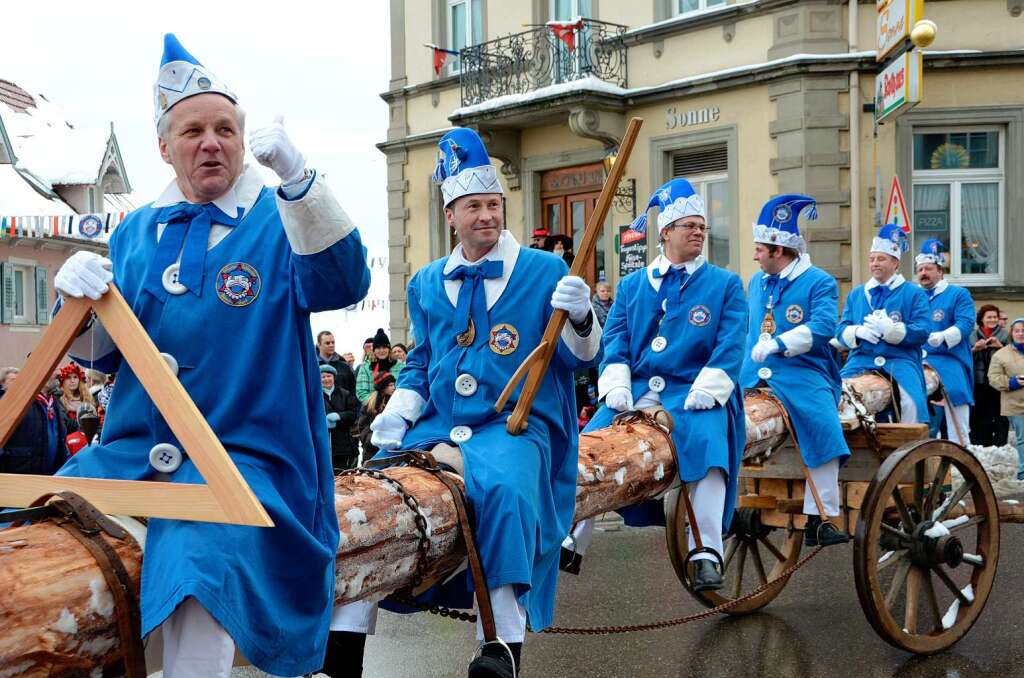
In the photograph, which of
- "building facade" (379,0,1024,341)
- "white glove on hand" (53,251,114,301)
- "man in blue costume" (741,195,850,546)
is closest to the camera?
"white glove on hand" (53,251,114,301)

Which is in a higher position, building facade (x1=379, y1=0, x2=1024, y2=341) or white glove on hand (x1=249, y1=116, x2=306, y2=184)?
building facade (x1=379, y1=0, x2=1024, y2=341)

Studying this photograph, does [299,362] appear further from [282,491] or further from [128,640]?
[128,640]

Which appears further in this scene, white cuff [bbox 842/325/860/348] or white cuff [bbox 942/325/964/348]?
white cuff [bbox 942/325/964/348]

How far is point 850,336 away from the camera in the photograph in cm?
888

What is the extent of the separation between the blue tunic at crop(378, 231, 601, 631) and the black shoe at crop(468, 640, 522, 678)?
19 centimetres

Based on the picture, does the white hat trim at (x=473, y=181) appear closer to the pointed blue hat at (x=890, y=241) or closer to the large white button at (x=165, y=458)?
the large white button at (x=165, y=458)

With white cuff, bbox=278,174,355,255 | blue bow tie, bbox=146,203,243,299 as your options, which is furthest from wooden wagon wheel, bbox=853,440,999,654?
blue bow tie, bbox=146,203,243,299

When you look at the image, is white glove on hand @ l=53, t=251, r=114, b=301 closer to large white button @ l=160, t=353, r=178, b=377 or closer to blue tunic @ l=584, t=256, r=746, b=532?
large white button @ l=160, t=353, r=178, b=377

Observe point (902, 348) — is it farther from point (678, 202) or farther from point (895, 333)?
point (678, 202)

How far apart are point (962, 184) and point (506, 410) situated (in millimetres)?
12010

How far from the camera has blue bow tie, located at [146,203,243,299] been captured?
3.05 m

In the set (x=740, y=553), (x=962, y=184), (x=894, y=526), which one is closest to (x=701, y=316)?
(x=894, y=526)

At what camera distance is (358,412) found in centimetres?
1083

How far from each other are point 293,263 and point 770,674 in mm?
3298
